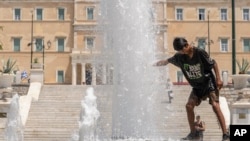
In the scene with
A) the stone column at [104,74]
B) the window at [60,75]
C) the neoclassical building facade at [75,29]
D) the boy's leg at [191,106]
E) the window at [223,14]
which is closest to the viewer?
the boy's leg at [191,106]

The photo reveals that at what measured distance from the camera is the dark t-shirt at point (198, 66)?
31.2ft

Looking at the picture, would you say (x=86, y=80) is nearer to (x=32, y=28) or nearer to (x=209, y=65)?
(x=32, y=28)

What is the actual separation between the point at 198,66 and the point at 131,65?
12.6 feet

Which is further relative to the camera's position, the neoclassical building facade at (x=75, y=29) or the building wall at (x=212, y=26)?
the building wall at (x=212, y=26)

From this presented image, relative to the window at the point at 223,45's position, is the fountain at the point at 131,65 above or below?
below

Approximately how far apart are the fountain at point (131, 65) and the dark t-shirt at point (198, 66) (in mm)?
2569

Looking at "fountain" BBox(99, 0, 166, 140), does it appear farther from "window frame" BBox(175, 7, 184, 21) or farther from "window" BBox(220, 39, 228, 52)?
"window" BBox(220, 39, 228, 52)

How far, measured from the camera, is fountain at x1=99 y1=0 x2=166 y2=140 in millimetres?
12500

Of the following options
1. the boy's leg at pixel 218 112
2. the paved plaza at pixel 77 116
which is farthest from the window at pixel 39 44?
the boy's leg at pixel 218 112

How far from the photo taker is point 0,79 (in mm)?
26641

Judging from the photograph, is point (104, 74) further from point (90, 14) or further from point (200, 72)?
point (90, 14)

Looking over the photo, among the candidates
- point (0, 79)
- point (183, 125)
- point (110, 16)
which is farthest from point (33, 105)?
point (110, 16)

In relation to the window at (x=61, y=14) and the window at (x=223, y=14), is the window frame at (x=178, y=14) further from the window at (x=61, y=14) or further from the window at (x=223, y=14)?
the window at (x=61, y=14)

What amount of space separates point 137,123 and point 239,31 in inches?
1904
